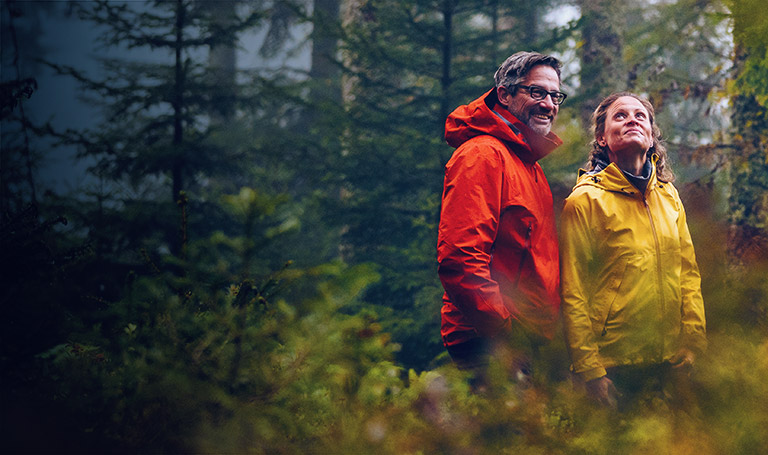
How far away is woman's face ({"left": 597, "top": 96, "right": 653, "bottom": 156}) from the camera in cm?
262

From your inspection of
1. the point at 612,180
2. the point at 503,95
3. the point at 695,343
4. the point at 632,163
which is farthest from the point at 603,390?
the point at 503,95

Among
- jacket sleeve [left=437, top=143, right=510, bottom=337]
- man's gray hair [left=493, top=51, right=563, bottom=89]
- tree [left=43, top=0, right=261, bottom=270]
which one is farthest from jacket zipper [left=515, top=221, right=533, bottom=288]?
tree [left=43, top=0, right=261, bottom=270]

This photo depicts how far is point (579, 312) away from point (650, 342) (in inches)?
31.1

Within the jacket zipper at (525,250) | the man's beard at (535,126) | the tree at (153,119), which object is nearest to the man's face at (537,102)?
the man's beard at (535,126)

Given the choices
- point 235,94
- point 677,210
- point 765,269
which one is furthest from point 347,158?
point 765,269

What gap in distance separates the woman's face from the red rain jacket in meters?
0.28

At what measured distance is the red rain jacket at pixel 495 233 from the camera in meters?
2.24

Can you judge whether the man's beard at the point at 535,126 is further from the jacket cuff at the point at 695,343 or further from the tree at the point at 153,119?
the tree at the point at 153,119

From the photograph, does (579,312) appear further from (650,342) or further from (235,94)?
(235,94)

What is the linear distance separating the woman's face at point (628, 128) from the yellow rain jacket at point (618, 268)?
124mm

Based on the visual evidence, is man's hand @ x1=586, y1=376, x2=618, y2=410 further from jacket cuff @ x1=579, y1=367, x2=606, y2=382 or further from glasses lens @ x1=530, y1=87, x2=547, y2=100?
glasses lens @ x1=530, y1=87, x2=547, y2=100

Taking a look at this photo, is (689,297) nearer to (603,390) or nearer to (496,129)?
(603,390)

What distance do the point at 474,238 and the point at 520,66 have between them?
89 cm

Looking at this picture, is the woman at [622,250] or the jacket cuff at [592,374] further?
the woman at [622,250]
